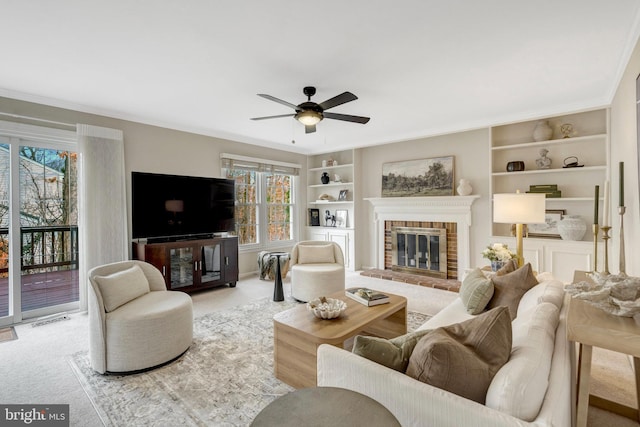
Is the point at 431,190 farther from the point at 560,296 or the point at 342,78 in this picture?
the point at 560,296

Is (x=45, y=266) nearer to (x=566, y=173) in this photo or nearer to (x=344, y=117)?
(x=344, y=117)

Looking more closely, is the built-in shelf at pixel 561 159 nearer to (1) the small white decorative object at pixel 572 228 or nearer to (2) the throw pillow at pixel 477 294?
(1) the small white decorative object at pixel 572 228

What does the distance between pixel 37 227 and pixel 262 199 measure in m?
3.14

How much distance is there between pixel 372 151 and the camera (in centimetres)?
594

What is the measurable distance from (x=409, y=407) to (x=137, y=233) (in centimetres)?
391

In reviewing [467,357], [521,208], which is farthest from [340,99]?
[467,357]

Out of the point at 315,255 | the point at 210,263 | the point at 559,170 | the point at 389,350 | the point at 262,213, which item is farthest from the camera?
the point at 262,213

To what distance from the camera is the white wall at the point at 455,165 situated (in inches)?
183

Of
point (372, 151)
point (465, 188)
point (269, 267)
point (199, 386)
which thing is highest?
point (372, 151)

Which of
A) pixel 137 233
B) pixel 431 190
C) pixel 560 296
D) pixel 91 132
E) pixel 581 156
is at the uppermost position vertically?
pixel 91 132

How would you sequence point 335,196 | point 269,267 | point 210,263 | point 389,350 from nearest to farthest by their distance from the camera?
1. point 389,350
2. point 210,263
3. point 269,267
4. point 335,196

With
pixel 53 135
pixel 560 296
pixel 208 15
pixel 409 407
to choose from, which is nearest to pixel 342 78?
pixel 208 15

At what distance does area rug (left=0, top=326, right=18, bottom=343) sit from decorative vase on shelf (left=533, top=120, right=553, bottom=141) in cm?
636

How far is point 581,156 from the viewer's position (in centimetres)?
394
